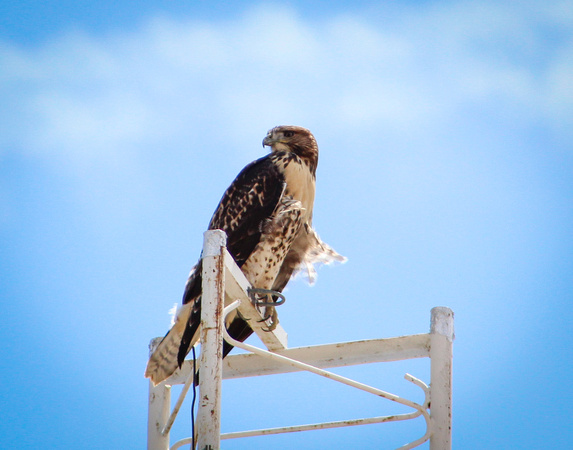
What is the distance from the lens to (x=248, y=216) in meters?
4.98

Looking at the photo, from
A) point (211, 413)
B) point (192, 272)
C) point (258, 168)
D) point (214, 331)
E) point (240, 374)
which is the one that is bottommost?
point (211, 413)

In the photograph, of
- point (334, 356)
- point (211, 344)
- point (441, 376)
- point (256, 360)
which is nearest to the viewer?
point (211, 344)

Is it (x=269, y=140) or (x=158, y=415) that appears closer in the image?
(x=158, y=415)

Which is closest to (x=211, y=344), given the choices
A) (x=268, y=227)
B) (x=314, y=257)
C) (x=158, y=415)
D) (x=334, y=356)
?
(x=334, y=356)

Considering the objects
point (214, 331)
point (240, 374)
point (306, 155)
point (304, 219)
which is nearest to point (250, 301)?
point (240, 374)

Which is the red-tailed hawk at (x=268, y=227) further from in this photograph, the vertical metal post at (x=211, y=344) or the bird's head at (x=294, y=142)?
the vertical metal post at (x=211, y=344)

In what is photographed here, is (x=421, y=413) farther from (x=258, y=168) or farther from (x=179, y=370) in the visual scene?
(x=258, y=168)

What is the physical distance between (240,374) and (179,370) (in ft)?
1.09

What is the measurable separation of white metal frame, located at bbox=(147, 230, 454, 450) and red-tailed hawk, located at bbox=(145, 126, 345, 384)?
24cm

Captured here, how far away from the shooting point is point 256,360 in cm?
441

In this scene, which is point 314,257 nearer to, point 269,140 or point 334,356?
point 269,140

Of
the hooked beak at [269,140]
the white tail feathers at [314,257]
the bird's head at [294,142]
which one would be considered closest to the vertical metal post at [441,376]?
the white tail feathers at [314,257]

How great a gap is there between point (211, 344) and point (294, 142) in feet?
8.52

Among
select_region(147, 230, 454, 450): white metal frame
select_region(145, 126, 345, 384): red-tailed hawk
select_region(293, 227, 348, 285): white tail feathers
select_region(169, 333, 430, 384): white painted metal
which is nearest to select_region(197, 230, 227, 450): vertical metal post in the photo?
select_region(147, 230, 454, 450): white metal frame
